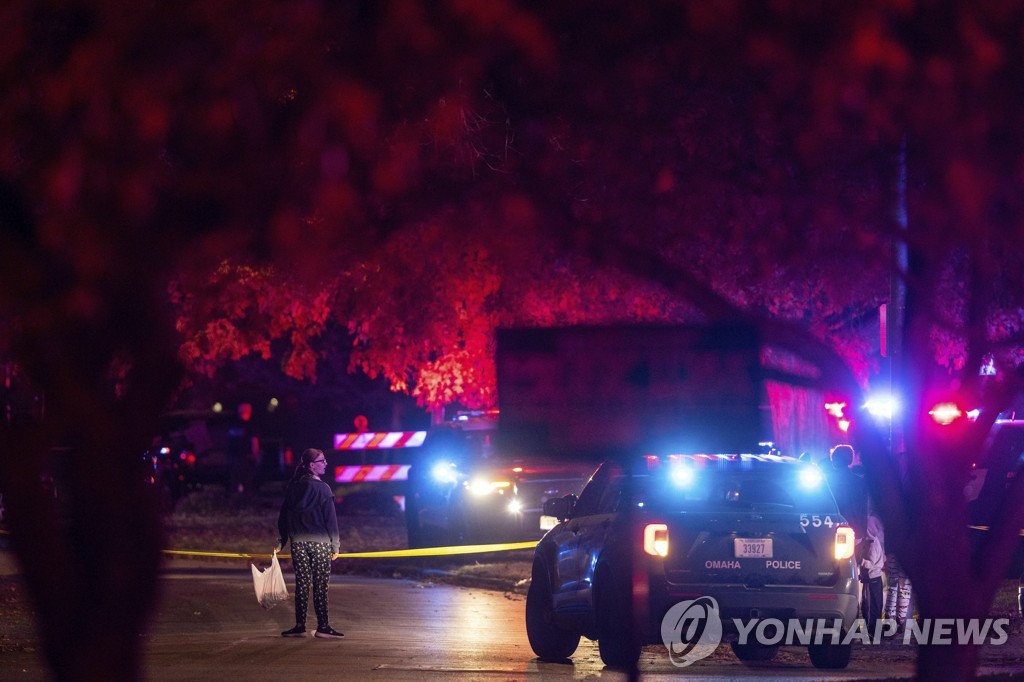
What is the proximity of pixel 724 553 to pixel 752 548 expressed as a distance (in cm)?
22

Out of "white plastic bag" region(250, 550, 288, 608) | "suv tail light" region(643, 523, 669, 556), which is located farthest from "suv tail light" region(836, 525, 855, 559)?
"white plastic bag" region(250, 550, 288, 608)

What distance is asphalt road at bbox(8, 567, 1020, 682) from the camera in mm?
12312

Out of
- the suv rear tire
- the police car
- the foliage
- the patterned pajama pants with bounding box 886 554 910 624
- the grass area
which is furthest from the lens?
the grass area

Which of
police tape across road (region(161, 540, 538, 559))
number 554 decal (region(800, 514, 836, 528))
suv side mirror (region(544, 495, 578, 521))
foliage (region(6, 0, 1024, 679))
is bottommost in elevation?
police tape across road (region(161, 540, 538, 559))

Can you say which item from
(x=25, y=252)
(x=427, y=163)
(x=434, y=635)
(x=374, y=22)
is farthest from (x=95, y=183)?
(x=434, y=635)

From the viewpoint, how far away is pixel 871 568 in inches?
567

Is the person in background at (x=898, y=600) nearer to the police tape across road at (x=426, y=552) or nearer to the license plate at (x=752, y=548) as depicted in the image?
the license plate at (x=752, y=548)

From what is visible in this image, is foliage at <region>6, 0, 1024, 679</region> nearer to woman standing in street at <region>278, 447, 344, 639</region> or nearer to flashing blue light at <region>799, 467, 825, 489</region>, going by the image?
flashing blue light at <region>799, 467, 825, 489</region>

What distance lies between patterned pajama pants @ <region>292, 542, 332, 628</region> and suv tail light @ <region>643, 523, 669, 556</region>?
405 cm

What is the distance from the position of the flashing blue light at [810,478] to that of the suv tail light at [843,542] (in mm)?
455

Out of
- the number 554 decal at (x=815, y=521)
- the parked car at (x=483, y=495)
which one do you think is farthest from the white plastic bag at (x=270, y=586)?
the parked car at (x=483, y=495)

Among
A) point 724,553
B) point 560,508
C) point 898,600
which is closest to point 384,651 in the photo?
point 560,508

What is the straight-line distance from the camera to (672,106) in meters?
15.6

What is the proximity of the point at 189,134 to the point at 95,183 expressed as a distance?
2.38 feet
